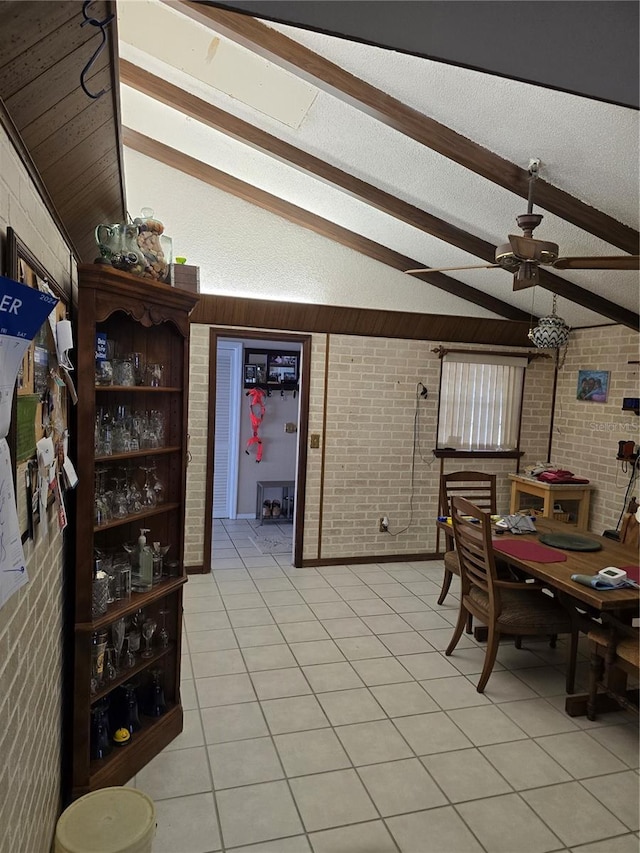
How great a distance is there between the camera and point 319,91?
9.15 feet

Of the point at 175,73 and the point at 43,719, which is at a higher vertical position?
Answer: the point at 175,73

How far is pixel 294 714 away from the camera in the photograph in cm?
283

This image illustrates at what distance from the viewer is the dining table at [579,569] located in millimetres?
2688

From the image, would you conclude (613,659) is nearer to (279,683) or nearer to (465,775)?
(465,775)

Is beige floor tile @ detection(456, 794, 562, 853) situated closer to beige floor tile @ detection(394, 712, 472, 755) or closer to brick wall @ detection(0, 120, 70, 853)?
beige floor tile @ detection(394, 712, 472, 755)

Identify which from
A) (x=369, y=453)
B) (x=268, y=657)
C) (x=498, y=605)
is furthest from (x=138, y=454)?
(x=369, y=453)

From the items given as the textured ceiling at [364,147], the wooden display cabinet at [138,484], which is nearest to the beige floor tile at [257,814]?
the wooden display cabinet at [138,484]

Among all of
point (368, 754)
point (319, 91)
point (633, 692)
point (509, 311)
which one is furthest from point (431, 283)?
point (368, 754)

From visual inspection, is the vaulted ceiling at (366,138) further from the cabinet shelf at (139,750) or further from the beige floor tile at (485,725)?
the beige floor tile at (485,725)

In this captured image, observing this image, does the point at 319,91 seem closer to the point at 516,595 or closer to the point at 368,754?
the point at 516,595

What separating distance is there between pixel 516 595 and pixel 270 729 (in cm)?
160

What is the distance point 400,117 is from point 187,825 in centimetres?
314

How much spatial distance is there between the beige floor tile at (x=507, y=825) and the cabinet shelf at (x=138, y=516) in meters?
1.73

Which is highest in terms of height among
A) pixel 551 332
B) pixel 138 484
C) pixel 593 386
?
pixel 551 332
